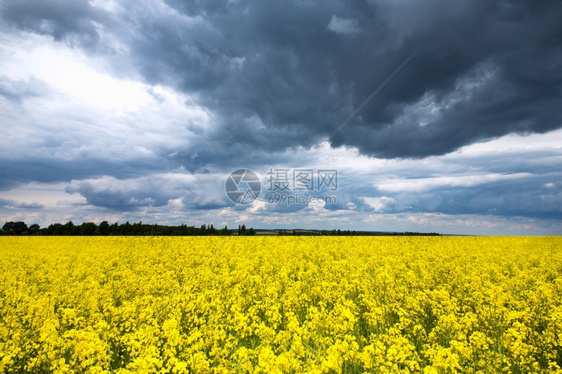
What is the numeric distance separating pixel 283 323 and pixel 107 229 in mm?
53862

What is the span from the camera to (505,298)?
24.1 ft

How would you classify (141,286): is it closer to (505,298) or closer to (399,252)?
(505,298)

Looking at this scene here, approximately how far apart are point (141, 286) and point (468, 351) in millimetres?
9180

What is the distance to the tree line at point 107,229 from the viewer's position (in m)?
49.5

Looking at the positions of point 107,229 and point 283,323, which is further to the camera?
point 107,229

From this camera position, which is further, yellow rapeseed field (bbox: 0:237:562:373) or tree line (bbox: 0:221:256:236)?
tree line (bbox: 0:221:256:236)

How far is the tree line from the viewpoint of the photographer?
4947 centimetres

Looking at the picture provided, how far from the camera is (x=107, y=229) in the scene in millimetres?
51062

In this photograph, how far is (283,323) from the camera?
6996 mm

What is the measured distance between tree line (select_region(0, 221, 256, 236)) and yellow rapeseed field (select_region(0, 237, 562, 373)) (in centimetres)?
3696


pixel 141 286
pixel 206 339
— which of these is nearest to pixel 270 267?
pixel 141 286

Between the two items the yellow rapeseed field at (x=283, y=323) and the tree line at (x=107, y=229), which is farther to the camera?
the tree line at (x=107, y=229)

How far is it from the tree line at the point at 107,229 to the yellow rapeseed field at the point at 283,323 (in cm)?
3696

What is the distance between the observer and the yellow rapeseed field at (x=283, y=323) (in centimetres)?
433
